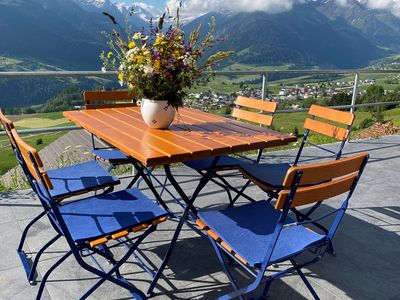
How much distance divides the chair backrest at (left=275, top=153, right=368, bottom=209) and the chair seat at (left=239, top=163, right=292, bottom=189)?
774mm

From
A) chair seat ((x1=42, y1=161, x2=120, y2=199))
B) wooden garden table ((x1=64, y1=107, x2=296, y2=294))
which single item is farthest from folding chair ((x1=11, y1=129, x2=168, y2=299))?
wooden garden table ((x1=64, y1=107, x2=296, y2=294))

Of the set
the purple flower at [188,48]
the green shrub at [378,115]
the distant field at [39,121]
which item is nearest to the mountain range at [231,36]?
the green shrub at [378,115]

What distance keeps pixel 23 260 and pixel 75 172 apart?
2.06 feet

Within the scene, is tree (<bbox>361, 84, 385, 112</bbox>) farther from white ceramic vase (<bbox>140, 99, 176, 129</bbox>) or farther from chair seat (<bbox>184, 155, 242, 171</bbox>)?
white ceramic vase (<bbox>140, 99, 176, 129</bbox>)

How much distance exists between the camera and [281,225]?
1.49 meters

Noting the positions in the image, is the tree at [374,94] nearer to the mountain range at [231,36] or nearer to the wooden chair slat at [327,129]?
the wooden chair slat at [327,129]

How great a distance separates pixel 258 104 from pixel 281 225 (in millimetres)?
1774

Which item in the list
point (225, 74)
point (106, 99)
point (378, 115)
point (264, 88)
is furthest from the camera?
point (378, 115)

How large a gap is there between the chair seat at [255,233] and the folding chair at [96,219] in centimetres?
30

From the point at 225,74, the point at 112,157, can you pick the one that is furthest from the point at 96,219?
the point at 225,74

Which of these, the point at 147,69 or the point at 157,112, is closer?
the point at 147,69

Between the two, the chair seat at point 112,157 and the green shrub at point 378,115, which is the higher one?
the green shrub at point 378,115

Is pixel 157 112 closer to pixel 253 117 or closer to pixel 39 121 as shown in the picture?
pixel 253 117

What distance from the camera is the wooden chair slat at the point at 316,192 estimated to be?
1.44 metres
